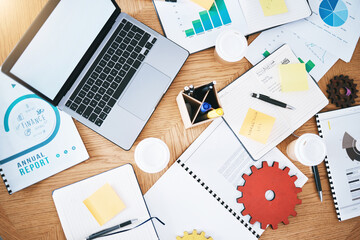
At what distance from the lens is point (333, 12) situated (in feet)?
3.31

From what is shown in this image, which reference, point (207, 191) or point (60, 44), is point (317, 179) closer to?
point (207, 191)

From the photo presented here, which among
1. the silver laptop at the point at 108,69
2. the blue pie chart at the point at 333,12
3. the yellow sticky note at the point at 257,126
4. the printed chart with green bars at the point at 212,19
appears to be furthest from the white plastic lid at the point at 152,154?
the blue pie chart at the point at 333,12

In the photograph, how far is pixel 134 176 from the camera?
0.86 m

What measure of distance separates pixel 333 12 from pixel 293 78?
0.32 metres

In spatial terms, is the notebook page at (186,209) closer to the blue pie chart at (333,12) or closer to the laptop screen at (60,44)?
the laptop screen at (60,44)

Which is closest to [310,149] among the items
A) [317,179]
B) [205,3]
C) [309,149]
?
[309,149]

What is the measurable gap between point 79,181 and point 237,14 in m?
0.77

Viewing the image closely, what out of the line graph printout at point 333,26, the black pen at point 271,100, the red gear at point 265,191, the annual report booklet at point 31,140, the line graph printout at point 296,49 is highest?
the line graph printout at point 333,26

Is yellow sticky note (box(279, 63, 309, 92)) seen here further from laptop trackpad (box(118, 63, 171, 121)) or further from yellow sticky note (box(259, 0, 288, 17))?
laptop trackpad (box(118, 63, 171, 121))

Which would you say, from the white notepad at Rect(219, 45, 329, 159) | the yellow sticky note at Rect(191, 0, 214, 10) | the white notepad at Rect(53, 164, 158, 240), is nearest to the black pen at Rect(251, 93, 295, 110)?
the white notepad at Rect(219, 45, 329, 159)

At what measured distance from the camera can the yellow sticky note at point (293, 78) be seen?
3.07ft

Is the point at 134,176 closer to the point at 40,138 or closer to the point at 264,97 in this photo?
the point at 40,138

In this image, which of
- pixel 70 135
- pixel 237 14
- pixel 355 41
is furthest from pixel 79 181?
pixel 355 41

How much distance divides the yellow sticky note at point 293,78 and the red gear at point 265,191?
0.27m
